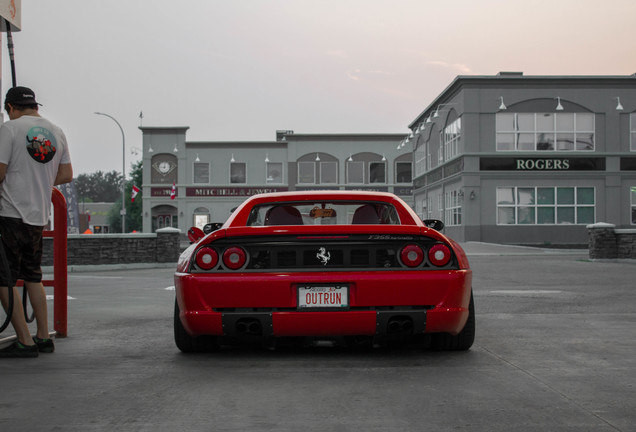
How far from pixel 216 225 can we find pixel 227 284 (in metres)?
1.70

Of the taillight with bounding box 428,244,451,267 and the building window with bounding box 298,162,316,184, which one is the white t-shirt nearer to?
the taillight with bounding box 428,244,451,267

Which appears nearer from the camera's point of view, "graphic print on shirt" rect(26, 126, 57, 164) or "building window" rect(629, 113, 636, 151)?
"graphic print on shirt" rect(26, 126, 57, 164)

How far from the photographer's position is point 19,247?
5621 mm

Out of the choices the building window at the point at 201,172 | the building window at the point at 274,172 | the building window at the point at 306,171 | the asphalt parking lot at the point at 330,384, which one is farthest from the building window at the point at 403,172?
the asphalt parking lot at the point at 330,384

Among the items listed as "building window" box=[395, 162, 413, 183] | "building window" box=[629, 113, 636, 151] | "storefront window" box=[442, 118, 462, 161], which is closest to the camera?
"building window" box=[629, 113, 636, 151]

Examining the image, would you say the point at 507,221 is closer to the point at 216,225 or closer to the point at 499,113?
the point at 499,113

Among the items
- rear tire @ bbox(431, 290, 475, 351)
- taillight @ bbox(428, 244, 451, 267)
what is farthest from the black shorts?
rear tire @ bbox(431, 290, 475, 351)

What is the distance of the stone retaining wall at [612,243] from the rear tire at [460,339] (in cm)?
1755

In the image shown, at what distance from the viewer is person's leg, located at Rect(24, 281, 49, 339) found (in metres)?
5.76

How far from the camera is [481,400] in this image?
4.28 m

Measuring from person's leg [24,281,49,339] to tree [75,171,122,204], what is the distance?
572 feet

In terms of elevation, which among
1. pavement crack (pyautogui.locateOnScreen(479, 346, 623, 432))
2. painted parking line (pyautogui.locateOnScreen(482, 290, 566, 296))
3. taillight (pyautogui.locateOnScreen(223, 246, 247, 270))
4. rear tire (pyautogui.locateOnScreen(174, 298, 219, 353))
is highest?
taillight (pyautogui.locateOnScreen(223, 246, 247, 270))

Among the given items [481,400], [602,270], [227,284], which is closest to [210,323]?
[227,284]

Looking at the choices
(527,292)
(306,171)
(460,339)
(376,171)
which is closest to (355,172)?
(376,171)
